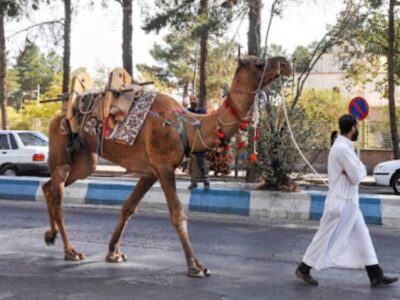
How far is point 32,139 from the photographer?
22.9 metres

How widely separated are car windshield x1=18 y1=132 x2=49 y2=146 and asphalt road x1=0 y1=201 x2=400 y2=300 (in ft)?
35.6

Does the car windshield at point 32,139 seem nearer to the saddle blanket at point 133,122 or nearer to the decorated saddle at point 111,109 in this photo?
the decorated saddle at point 111,109

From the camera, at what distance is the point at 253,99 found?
754cm

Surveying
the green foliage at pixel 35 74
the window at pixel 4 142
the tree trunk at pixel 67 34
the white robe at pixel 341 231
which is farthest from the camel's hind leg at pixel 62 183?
the green foliage at pixel 35 74

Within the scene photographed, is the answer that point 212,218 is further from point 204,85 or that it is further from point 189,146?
point 204,85

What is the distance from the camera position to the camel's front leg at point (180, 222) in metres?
7.27

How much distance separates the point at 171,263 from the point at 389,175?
13378 mm

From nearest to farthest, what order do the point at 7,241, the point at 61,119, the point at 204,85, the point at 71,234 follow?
the point at 61,119, the point at 7,241, the point at 71,234, the point at 204,85

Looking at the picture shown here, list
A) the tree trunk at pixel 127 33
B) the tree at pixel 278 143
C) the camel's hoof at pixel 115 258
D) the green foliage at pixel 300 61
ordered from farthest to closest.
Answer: the tree trunk at pixel 127 33
the green foliage at pixel 300 61
the tree at pixel 278 143
the camel's hoof at pixel 115 258

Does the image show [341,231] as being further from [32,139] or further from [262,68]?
[32,139]

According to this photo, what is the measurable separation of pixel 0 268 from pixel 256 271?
2904 mm

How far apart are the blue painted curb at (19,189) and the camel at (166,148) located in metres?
6.33

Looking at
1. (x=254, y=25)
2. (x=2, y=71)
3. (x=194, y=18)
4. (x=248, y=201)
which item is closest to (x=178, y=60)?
(x=2, y=71)

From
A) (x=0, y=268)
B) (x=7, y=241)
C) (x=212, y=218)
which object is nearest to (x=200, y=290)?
(x=0, y=268)
